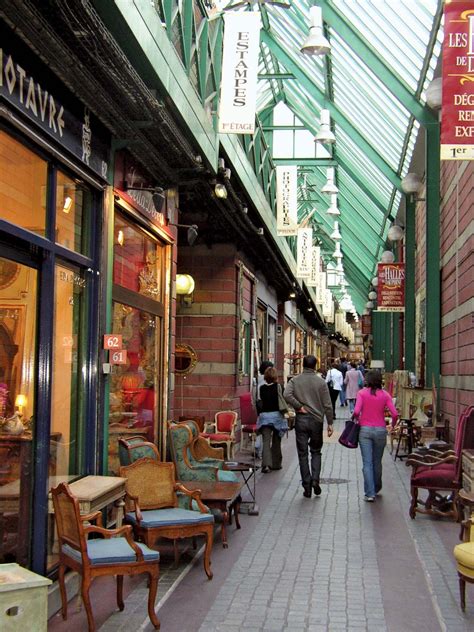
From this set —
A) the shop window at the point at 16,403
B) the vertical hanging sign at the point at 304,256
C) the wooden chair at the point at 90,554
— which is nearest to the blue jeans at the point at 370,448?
the wooden chair at the point at 90,554

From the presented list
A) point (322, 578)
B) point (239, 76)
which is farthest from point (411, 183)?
point (322, 578)

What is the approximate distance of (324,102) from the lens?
1778 cm

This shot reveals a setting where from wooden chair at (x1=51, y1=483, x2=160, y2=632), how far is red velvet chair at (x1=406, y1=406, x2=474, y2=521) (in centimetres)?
438

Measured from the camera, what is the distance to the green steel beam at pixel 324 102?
662 inches

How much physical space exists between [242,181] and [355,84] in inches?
272

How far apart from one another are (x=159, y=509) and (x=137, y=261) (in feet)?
9.15

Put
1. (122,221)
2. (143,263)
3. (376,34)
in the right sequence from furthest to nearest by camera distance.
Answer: (376,34)
(143,263)
(122,221)

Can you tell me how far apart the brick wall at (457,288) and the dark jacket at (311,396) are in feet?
7.05

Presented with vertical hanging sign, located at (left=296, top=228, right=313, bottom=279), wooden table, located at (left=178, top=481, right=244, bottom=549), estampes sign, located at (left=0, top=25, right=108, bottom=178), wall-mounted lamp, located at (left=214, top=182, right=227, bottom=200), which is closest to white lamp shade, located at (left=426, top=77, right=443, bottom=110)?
wall-mounted lamp, located at (left=214, top=182, right=227, bottom=200)

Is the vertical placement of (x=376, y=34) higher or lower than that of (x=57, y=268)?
higher

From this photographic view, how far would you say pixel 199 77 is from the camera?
8.87 meters

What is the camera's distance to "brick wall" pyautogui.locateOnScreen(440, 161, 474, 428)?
1146cm

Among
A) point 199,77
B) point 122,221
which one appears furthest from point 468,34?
point 122,221

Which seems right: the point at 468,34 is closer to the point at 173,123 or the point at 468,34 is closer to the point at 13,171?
the point at 173,123
